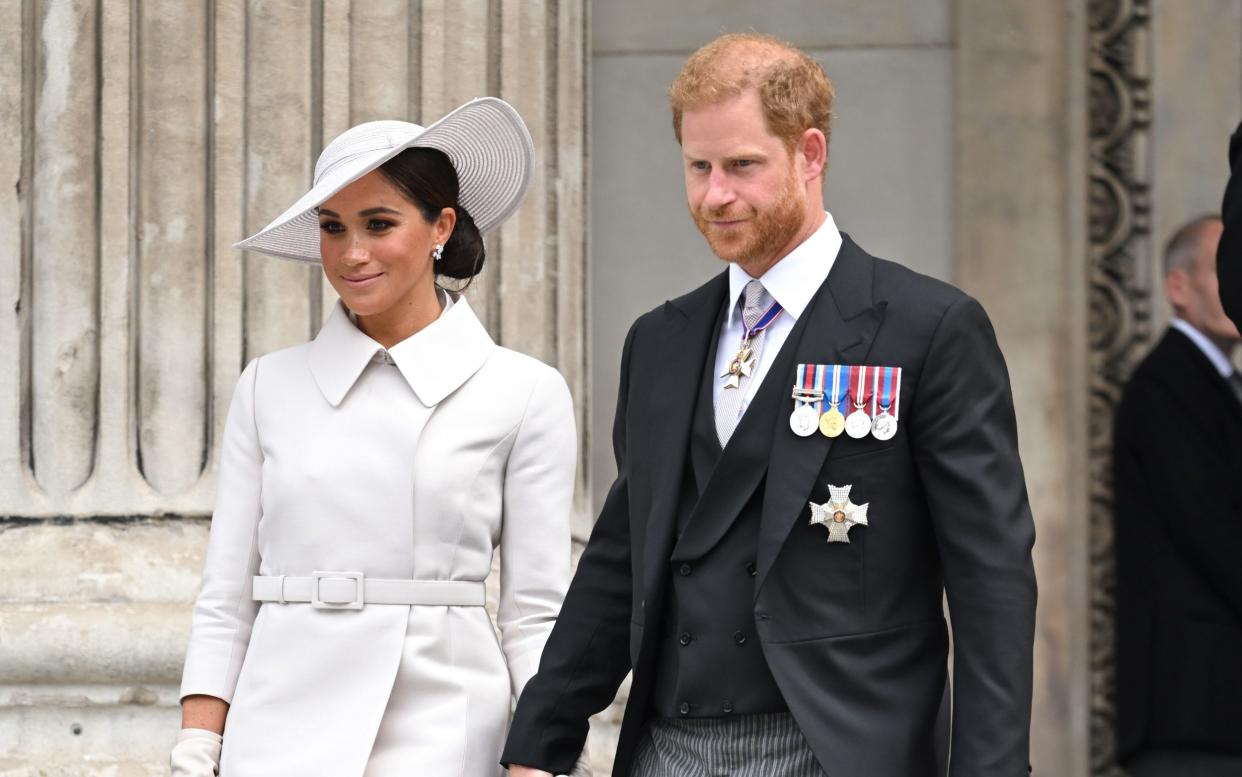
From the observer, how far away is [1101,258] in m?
6.36

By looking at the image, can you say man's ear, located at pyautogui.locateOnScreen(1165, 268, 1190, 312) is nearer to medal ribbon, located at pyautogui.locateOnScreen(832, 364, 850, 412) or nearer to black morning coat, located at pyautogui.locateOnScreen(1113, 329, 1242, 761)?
black morning coat, located at pyautogui.locateOnScreen(1113, 329, 1242, 761)

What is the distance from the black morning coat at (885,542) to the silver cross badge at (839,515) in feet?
0.05

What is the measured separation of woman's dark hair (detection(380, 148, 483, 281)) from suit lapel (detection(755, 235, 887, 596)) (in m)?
0.80

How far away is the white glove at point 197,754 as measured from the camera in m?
3.12

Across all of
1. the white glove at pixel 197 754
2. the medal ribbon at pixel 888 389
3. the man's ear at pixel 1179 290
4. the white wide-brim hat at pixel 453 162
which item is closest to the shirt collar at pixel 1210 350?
the man's ear at pixel 1179 290

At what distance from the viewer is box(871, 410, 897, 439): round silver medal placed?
8.75 ft

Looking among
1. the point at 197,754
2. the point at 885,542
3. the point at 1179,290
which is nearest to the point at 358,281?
the point at 197,754

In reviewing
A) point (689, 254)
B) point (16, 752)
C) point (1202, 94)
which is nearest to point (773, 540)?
point (16, 752)

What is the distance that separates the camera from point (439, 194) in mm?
3391

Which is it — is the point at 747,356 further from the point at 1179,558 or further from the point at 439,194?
the point at 1179,558

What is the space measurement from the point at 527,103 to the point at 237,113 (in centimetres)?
69

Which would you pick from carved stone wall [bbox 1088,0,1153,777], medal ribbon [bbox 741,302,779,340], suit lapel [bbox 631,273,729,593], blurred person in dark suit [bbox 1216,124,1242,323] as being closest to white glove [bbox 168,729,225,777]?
suit lapel [bbox 631,273,729,593]

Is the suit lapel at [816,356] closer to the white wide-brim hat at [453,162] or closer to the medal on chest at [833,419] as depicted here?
the medal on chest at [833,419]

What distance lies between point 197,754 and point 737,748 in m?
0.94
